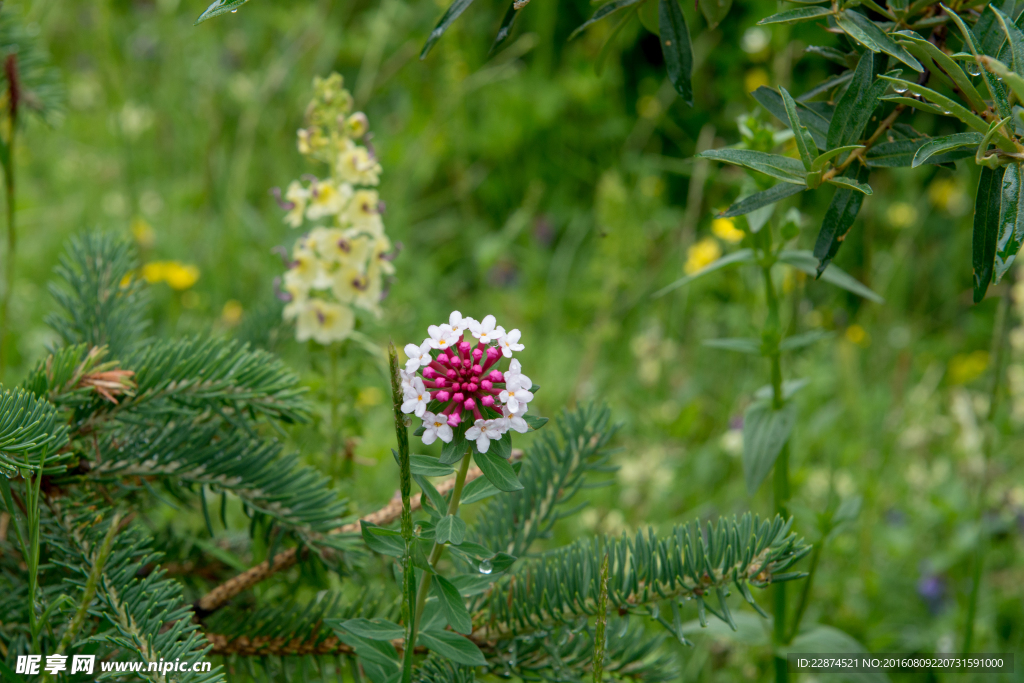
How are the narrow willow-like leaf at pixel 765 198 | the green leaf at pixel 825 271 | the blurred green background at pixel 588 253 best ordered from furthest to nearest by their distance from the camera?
the blurred green background at pixel 588 253
the green leaf at pixel 825 271
the narrow willow-like leaf at pixel 765 198

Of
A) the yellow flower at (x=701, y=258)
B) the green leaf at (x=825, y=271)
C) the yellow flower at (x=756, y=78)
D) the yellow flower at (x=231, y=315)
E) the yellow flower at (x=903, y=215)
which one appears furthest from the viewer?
the yellow flower at (x=756, y=78)

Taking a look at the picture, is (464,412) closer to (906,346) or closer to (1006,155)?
(1006,155)

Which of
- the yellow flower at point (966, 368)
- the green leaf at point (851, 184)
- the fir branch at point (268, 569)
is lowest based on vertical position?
the fir branch at point (268, 569)

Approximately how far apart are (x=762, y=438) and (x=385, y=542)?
1.97ft

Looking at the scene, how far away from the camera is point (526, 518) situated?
864 millimetres

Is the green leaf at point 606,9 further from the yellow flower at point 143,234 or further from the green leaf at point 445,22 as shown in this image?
the yellow flower at point 143,234

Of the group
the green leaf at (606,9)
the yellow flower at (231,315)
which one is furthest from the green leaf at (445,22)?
the yellow flower at (231,315)

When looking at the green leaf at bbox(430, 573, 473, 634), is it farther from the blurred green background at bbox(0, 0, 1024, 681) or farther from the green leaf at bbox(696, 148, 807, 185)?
the blurred green background at bbox(0, 0, 1024, 681)

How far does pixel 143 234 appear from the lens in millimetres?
2256

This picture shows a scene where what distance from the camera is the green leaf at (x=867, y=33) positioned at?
663 mm

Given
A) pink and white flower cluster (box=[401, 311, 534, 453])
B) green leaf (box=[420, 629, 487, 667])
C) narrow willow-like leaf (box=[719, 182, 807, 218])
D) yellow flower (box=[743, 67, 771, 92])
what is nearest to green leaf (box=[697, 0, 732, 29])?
narrow willow-like leaf (box=[719, 182, 807, 218])

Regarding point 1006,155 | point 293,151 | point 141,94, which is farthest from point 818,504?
point 141,94

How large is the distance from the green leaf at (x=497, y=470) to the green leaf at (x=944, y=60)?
1.57ft

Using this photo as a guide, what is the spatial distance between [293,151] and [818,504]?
235 cm
